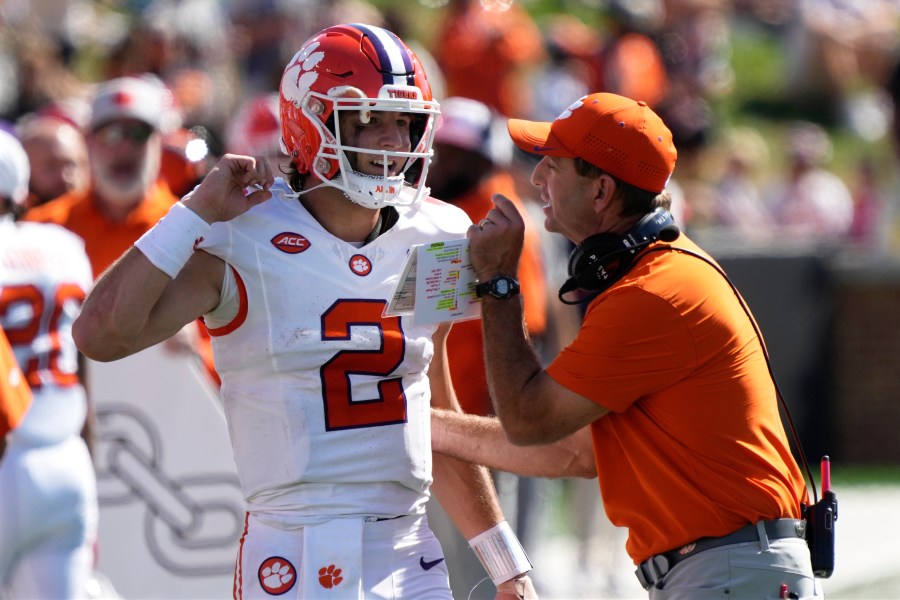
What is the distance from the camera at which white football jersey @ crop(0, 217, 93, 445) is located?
5109mm

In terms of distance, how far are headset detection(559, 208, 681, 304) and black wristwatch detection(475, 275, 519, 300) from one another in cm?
20

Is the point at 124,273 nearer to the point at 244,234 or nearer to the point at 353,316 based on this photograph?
the point at 244,234

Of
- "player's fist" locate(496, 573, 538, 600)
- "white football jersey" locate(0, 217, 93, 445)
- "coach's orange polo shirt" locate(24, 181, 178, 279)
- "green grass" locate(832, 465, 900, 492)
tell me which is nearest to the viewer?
"player's fist" locate(496, 573, 538, 600)

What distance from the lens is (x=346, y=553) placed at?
10.9 ft

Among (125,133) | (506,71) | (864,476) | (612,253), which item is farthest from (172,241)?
(506,71)

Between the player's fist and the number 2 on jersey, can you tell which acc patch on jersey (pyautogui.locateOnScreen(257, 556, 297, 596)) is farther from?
the player's fist

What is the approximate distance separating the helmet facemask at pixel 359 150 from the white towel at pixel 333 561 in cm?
78

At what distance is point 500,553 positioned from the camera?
12.3 ft

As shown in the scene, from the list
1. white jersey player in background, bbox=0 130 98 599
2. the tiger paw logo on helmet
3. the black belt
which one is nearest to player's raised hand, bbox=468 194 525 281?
the tiger paw logo on helmet

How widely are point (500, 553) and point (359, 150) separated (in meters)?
1.14

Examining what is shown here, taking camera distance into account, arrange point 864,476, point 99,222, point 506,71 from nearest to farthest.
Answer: point 99,222, point 864,476, point 506,71

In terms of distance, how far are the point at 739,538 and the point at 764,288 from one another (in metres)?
7.06

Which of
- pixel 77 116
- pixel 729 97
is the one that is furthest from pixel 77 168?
pixel 729 97

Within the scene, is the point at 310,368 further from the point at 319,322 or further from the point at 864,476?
the point at 864,476
